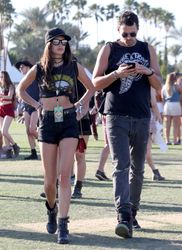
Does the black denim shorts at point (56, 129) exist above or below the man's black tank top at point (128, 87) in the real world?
below

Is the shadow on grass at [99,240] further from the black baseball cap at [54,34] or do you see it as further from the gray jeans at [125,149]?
the black baseball cap at [54,34]

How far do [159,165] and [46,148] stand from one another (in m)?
7.53

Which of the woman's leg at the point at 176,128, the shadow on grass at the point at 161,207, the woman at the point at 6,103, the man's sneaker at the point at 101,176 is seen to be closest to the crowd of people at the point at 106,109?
the shadow on grass at the point at 161,207

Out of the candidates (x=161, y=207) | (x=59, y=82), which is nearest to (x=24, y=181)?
A: (x=161, y=207)

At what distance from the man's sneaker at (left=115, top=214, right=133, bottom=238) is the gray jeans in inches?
3.6

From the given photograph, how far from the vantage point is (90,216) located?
8461 millimetres

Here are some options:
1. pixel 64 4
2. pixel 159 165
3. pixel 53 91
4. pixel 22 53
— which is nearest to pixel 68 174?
pixel 53 91

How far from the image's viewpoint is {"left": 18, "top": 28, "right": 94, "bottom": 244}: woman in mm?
7168

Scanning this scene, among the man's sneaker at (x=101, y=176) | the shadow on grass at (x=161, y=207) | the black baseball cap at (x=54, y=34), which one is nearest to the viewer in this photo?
the black baseball cap at (x=54, y=34)

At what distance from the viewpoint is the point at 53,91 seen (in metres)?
7.30

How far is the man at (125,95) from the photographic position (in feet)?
24.2

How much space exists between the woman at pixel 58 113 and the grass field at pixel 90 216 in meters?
0.42

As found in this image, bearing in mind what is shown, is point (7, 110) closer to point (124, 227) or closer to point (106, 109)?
point (106, 109)

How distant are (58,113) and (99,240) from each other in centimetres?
129
